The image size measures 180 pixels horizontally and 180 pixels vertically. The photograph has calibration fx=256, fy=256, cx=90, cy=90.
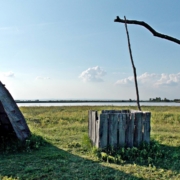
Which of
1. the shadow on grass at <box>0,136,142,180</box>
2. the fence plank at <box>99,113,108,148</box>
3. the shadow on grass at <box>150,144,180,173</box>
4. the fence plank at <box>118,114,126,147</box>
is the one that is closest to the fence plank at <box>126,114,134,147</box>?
the fence plank at <box>118,114,126,147</box>

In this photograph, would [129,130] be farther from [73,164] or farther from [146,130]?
[73,164]

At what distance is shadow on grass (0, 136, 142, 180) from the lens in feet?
17.2

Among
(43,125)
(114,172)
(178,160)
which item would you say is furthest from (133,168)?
(43,125)

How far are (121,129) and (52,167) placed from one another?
7.92 feet

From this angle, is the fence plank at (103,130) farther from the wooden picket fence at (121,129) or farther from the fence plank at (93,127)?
the fence plank at (93,127)

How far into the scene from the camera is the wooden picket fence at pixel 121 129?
7258 mm

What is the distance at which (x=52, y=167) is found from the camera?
19.1 feet

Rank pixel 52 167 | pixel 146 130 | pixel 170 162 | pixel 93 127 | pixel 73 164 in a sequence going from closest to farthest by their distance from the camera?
pixel 52 167
pixel 73 164
pixel 170 162
pixel 146 130
pixel 93 127

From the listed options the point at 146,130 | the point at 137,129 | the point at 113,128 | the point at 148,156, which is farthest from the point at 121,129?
the point at 148,156

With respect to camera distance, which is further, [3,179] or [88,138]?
[88,138]

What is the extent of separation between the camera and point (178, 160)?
661 cm

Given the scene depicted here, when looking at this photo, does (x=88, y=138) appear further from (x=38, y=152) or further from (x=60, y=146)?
(x=38, y=152)

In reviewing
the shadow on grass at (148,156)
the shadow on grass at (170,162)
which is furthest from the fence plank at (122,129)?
the shadow on grass at (170,162)

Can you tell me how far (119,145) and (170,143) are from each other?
100 inches
